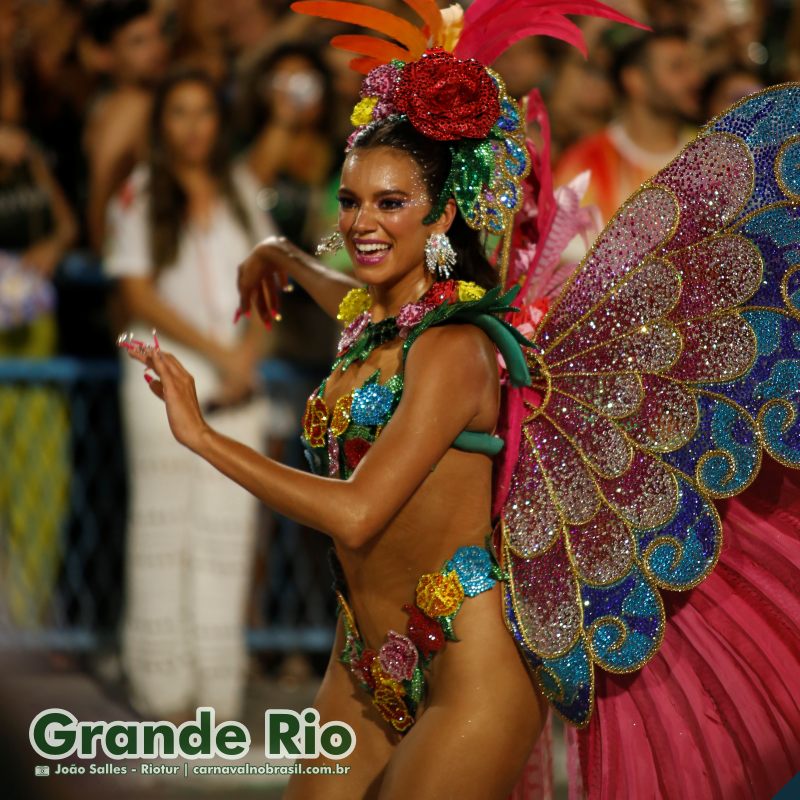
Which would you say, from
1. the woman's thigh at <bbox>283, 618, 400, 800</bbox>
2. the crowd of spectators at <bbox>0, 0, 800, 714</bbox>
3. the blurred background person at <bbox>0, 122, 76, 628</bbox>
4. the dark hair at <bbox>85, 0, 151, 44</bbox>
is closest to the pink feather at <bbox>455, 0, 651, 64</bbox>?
the woman's thigh at <bbox>283, 618, 400, 800</bbox>

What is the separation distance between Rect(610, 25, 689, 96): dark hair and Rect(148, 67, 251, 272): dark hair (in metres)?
1.63

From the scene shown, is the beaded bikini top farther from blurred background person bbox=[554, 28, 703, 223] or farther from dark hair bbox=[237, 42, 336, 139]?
blurred background person bbox=[554, 28, 703, 223]

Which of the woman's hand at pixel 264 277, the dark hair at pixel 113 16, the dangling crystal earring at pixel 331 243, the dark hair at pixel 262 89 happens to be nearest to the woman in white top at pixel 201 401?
the dark hair at pixel 262 89

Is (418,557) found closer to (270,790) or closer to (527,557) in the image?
(527,557)

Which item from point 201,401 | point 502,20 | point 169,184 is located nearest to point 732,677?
point 502,20

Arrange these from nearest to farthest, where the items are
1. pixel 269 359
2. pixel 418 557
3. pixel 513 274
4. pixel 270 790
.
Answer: pixel 418 557
pixel 513 274
pixel 270 790
pixel 269 359

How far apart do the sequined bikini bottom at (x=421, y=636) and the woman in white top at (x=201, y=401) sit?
228cm

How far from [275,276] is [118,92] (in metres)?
2.29

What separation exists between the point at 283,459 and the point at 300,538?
0.97 ft

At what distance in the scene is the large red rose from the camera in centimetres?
279

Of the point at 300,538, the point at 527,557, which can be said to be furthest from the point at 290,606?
the point at 527,557

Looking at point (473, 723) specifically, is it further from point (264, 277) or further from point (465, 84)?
point (264, 277)

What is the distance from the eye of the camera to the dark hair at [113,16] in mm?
5559

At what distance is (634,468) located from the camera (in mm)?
2852
